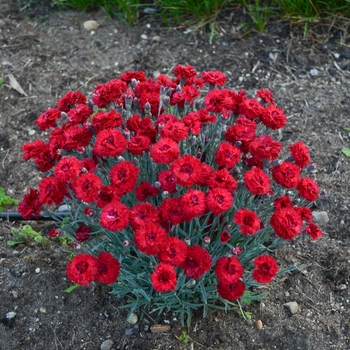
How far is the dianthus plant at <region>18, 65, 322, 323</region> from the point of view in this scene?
1782 mm

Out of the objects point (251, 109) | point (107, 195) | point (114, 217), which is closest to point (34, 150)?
point (107, 195)

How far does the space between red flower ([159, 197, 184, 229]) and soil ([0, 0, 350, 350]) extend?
2.35ft

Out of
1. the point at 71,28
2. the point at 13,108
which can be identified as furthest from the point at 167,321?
the point at 71,28

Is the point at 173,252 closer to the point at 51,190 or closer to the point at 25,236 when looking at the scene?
the point at 51,190

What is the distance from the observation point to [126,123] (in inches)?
82.0

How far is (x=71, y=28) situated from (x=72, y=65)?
1.41 feet

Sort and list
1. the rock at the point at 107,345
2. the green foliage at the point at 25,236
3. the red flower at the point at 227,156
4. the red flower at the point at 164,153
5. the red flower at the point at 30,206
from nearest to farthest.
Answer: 1. the red flower at the point at 164,153
2. the red flower at the point at 227,156
3. the red flower at the point at 30,206
4. the rock at the point at 107,345
5. the green foliage at the point at 25,236

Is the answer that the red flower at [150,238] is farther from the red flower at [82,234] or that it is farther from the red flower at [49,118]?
the red flower at [49,118]

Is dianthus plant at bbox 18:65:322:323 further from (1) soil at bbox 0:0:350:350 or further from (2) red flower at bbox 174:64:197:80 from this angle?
(1) soil at bbox 0:0:350:350

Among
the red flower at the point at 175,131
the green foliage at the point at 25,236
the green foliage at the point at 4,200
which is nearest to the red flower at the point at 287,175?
the red flower at the point at 175,131

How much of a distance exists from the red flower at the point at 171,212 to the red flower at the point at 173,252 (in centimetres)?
7

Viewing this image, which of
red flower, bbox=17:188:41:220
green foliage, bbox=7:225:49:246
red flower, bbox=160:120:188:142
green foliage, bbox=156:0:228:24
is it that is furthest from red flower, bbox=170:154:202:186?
green foliage, bbox=156:0:228:24

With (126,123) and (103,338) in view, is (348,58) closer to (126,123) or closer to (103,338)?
(126,123)

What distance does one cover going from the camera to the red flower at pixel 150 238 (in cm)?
171
